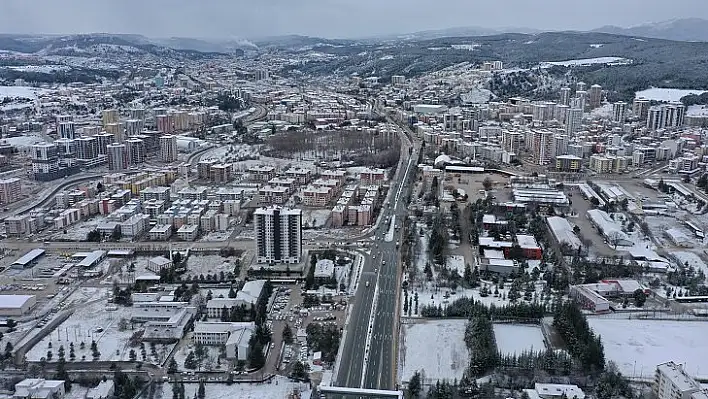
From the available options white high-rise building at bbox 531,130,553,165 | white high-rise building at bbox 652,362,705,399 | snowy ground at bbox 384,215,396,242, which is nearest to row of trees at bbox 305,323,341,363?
white high-rise building at bbox 652,362,705,399

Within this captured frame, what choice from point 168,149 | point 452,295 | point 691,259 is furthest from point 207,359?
point 168,149

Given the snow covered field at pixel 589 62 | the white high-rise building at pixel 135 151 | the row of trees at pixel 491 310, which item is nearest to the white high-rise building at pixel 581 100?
the snow covered field at pixel 589 62

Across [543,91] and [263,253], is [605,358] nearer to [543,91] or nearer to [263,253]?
[263,253]

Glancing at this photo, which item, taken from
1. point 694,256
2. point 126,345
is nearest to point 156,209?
point 126,345

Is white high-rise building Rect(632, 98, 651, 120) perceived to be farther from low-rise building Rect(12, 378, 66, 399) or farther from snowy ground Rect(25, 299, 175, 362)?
low-rise building Rect(12, 378, 66, 399)

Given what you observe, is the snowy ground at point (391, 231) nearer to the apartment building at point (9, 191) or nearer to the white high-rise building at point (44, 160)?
the apartment building at point (9, 191)

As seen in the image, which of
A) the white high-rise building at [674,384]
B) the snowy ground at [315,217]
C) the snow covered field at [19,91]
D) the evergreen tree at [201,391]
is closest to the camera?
the white high-rise building at [674,384]
